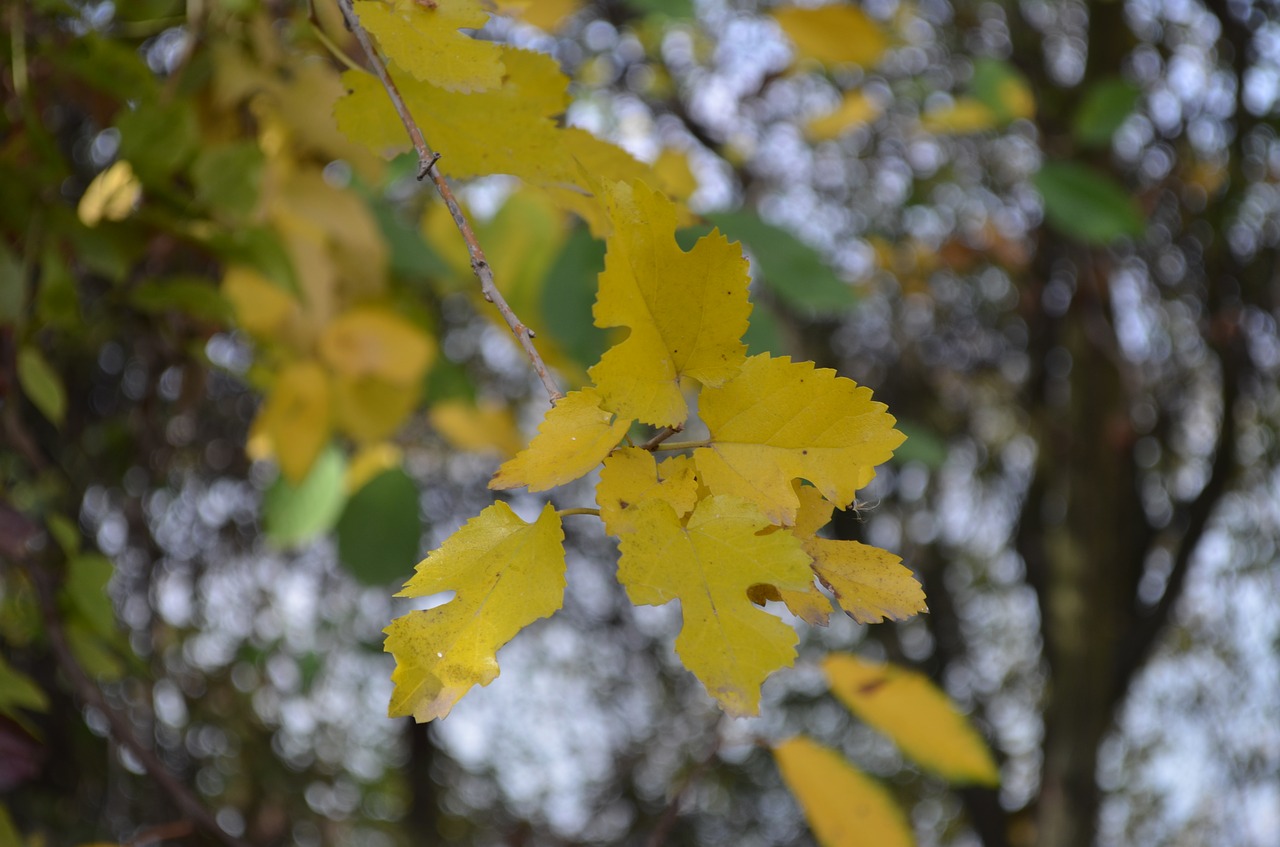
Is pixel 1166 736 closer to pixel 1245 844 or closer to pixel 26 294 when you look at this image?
pixel 1245 844

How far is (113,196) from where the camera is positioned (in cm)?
71

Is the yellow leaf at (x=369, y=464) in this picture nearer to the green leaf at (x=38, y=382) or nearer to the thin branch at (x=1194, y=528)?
the green leaf at (x=38, y=382)

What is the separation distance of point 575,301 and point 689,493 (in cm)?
58

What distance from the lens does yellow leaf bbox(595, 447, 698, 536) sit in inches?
11.1

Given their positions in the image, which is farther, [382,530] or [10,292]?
[382,530]

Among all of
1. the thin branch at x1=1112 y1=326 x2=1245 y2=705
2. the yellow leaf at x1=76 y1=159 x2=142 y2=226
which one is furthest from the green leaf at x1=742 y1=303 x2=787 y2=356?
the thin branch at x1=1112 y1=326 x2=1245 y2=705

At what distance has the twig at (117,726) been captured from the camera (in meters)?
0.57

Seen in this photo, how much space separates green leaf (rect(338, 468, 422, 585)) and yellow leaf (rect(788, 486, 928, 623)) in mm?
720

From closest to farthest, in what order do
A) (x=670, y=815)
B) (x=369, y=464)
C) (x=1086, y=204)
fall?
1. (x=670, y=815)
2. (x=369, y=464)
3. (x=1086, y=204)

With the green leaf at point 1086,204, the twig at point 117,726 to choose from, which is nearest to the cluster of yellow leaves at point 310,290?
the twig at point 117,726

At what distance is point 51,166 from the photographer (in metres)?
0.65

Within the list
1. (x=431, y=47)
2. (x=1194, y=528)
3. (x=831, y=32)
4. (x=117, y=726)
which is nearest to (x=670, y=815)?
(x=117, y=726)

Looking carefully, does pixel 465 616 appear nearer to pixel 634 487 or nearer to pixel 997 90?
pixel 634 487

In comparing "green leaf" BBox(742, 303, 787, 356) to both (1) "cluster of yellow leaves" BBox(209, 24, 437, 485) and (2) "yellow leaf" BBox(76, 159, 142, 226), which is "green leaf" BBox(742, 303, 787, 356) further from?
(2) "yellow leaf" BBox(76, 159, 142, 226)
